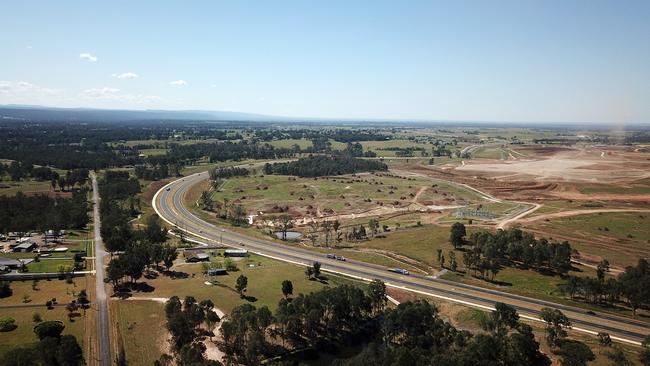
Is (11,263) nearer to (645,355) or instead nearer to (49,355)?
(49,355)

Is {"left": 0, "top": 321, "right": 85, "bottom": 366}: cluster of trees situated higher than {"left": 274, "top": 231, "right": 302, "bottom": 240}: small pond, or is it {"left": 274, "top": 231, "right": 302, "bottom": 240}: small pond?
{"left": 0, "top": 321, "right": 85, "bottom": 366}: cluster of trees

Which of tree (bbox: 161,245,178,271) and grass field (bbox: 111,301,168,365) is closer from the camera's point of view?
grass field (bbox: 111,301,168,365)

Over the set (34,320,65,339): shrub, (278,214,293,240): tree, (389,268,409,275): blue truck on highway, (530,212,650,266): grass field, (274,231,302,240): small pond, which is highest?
(530,212,650,266): grass field

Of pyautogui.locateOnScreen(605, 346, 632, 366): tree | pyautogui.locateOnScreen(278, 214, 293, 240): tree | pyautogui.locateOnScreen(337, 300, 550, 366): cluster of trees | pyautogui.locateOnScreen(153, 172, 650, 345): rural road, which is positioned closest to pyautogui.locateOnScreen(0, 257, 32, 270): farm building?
pyautogui.locateOnScreen(153, 172, 650, 345): rural road

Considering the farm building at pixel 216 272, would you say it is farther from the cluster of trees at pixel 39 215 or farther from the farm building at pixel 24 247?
the cluster of trees at pixel 39 215

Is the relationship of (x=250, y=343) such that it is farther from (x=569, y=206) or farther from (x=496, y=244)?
(x=569, y=206)

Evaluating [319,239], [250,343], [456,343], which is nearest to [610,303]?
[456,343]

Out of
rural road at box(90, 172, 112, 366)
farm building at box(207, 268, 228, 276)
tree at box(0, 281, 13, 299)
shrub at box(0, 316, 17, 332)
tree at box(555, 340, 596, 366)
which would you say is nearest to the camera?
tree at box(555, 340, 596, 366)

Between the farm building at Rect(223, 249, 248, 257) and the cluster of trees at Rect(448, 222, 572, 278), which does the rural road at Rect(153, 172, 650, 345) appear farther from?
the cluster of trees at Rect(448, 222, 572, 278)
